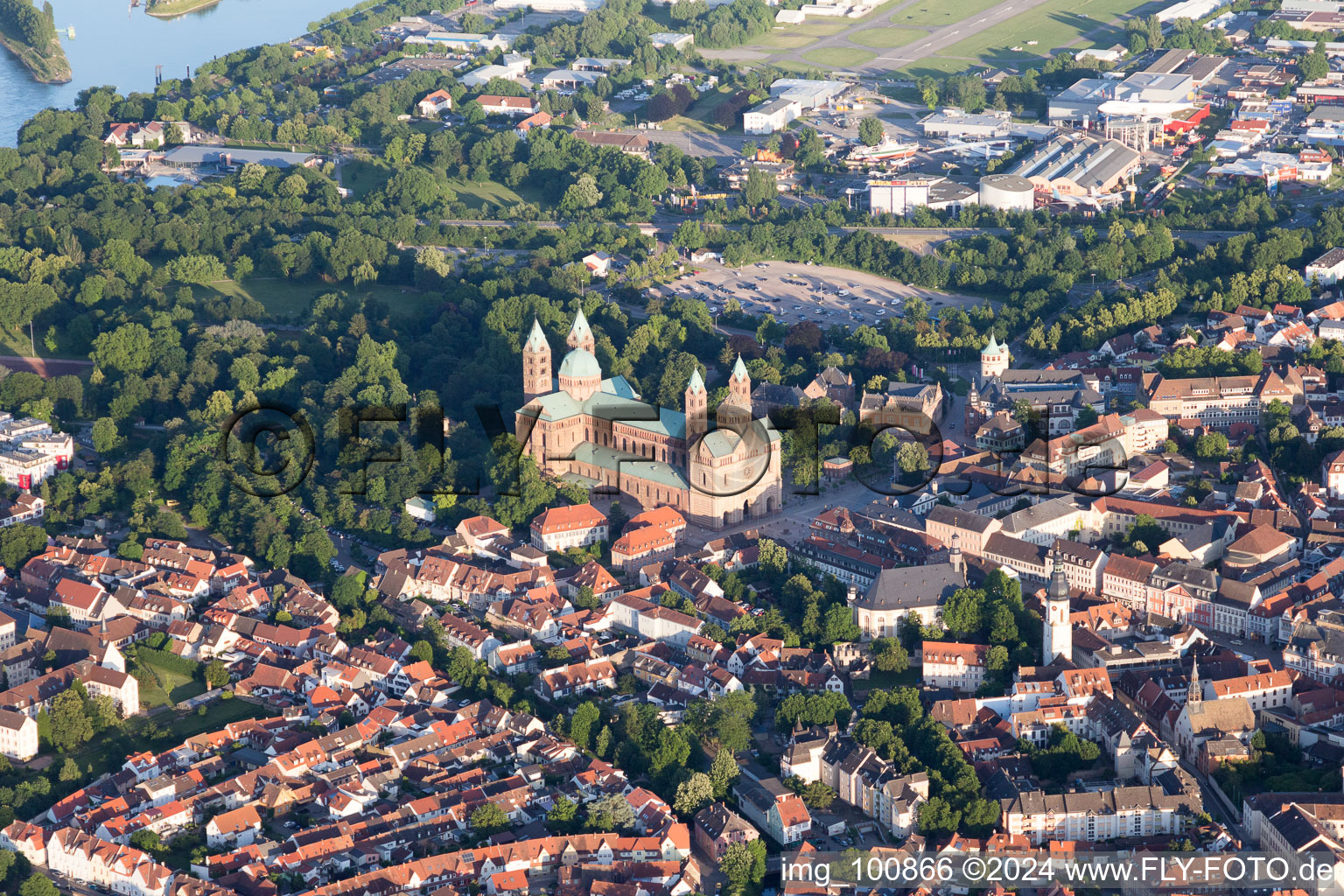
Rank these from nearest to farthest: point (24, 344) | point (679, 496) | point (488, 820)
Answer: point (488, 820) → point (679, 496) → point (24, 344)

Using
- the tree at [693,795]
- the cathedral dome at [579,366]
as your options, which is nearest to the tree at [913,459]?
the cathedral dome at [579,366]

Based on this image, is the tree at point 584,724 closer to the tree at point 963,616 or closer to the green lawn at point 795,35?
the tree at point 963,616

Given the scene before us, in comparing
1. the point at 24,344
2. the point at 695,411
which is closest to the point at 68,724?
the point at 695,411

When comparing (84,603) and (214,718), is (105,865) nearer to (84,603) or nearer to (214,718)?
(214,718)

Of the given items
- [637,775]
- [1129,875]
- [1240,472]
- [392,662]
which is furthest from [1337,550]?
[392,662]

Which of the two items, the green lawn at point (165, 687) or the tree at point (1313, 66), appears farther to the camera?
the tree at point (1313, 66)
